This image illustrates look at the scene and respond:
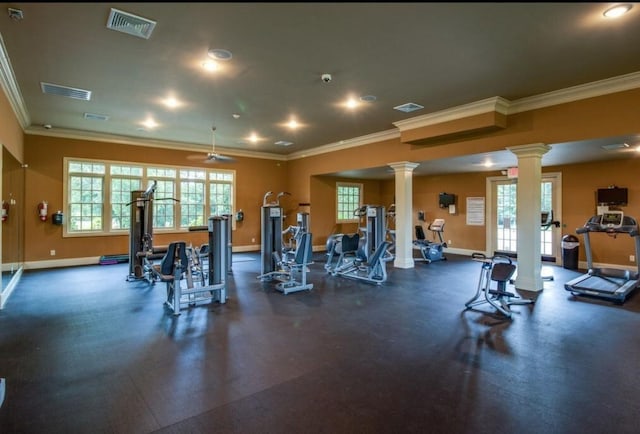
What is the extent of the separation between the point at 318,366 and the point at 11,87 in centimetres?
572

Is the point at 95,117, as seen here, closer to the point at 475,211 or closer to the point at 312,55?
the point at 312,55

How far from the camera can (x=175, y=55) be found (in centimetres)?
395

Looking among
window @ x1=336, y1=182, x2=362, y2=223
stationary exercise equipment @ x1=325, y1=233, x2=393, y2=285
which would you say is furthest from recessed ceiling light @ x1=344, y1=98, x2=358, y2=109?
window @ x1=336, y1=182, x2=362, y2=223

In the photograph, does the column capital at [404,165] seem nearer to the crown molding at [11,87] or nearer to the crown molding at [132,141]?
the crown molding at [132,141]

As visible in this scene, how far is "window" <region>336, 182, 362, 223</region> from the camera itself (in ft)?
37.0

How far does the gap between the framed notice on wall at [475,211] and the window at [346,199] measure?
11.7 ft

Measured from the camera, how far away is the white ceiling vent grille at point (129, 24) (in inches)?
124

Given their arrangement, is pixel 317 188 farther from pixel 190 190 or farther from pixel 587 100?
pixel 587 100

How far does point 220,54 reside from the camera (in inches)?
153

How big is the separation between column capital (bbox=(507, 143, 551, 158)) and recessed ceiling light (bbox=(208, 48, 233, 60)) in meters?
4.55

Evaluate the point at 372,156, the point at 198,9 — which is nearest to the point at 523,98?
the point at 372,156

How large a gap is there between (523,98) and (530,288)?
3.01 m

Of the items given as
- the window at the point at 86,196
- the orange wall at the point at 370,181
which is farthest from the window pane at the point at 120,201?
the orange wall at the point at 370,181

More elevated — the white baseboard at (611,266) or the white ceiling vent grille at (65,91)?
the white ceiling vent grille at (65,91)
